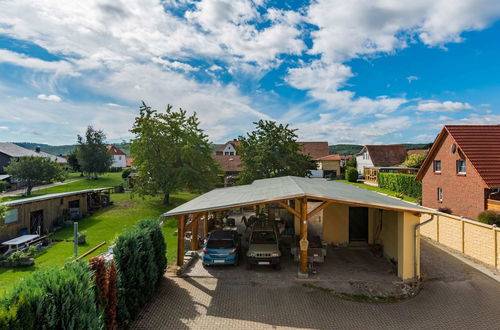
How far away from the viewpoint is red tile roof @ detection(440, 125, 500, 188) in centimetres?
1867

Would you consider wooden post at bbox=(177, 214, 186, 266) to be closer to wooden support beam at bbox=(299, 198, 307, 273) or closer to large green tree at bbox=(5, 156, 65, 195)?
wooden support beam at bbox=(299, 198, 307, 273)

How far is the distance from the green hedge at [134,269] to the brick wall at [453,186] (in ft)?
68.3

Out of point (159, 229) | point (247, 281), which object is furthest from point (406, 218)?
point (159, 229)

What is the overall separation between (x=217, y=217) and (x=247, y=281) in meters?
11.5

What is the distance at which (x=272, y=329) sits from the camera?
747 centimetres

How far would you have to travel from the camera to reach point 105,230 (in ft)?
67.1

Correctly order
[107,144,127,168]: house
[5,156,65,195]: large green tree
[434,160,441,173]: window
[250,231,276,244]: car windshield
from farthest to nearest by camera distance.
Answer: [107,144,127,168]: house < [5,156,65,195]: large green tree < [434,160,441,173]: window < [250,231,276,244]: car windshield

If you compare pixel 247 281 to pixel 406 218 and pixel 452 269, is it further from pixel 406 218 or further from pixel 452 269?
pixel 452 269

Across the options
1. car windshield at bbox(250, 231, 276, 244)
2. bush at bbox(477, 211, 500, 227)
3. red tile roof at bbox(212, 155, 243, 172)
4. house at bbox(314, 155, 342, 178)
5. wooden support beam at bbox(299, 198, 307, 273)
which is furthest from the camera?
house at bbox(314, 155, 342, 178)

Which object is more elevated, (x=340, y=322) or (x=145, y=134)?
(x=145, y=134)

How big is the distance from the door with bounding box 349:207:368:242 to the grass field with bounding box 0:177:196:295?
30.7 ft

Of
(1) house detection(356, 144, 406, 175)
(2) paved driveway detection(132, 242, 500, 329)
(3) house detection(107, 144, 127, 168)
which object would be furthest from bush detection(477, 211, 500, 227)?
(3) house detection(107, 144, 127, 168)

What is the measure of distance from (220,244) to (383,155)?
50.7 meters

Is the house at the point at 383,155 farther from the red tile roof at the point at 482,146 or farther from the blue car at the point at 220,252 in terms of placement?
the blue car at the point at 220,252
